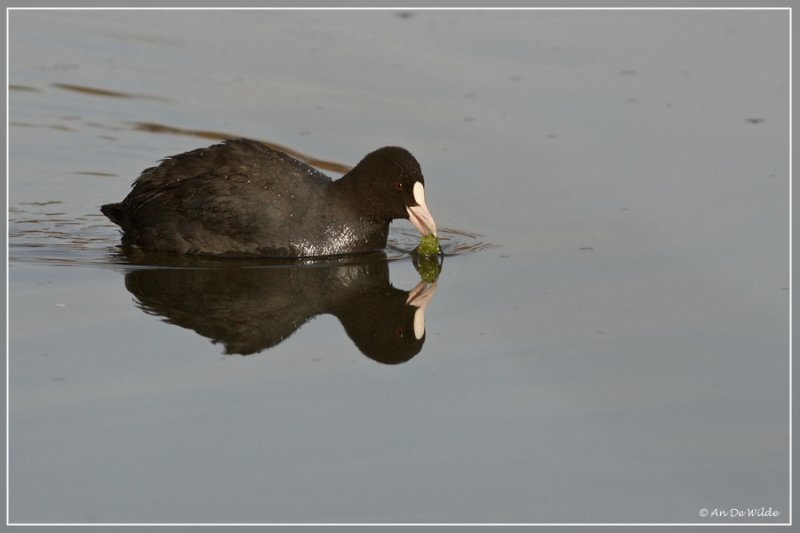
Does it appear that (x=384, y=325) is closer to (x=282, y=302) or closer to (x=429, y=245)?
(x=282, y=302)

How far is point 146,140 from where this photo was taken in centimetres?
1241

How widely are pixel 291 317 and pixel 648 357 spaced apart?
2.00 meters

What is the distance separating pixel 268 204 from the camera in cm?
941

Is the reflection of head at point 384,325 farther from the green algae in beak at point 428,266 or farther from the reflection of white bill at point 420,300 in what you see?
the green algae in beak at point 428,266

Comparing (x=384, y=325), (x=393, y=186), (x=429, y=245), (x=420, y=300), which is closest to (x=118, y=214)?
(x=393, y=186)

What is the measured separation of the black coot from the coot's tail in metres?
0.11

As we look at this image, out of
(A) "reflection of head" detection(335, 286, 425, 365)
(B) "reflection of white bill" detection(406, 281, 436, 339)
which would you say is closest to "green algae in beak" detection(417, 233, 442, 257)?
(B) "reflection of white bill" detection(406, 281, 436, 339)

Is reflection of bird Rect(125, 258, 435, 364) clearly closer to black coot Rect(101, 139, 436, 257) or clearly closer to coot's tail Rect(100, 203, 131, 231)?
black coot Rect(101, 139, 436, 257)

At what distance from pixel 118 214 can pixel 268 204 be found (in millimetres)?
1184

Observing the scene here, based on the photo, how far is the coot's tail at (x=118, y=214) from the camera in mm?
9859

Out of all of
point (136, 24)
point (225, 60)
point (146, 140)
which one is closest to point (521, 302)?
point (146, 140)

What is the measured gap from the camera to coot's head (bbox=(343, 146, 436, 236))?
31.3 feet

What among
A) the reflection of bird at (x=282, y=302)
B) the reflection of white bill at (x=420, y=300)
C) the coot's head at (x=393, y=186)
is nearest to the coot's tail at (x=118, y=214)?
the reflection of bird at (x=282, y=302)

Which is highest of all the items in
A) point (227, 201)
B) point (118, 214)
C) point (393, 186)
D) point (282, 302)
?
point (393, 186)
